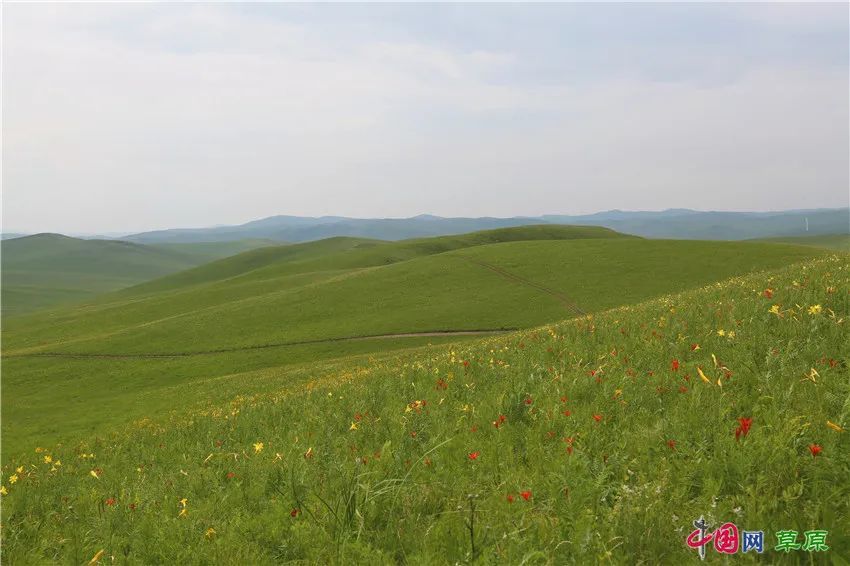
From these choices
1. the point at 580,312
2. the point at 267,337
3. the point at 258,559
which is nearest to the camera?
the point at 258,559

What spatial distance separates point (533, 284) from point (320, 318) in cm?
3148

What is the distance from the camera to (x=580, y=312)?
177 ft

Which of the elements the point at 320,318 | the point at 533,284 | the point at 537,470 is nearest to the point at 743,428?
the point at 537,470

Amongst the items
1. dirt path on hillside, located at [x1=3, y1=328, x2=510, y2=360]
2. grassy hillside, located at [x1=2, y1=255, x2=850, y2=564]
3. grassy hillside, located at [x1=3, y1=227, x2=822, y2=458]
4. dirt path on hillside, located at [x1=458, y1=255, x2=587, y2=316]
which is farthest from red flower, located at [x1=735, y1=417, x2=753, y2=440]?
dirt path on hillside, located at [x1=458, y1=255, x2=587, y2=316]

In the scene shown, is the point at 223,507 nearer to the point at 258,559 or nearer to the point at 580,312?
the point at 258,559

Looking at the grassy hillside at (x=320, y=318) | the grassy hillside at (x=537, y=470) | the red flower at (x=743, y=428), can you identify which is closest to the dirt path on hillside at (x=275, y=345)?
the grassy hillside at (x=320, y=318)

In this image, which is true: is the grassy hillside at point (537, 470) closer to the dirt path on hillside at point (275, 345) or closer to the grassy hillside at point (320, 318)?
the grassy hillside at point (320, 318)

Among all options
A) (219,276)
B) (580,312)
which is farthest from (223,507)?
(219,276)

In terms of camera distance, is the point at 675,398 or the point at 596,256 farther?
the point at 596,256

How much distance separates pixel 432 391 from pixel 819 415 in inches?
Answer: 251

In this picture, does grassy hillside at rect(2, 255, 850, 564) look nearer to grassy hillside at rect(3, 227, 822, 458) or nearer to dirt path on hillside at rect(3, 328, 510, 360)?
grassy hillside at rect(3, 227, 822, 458)

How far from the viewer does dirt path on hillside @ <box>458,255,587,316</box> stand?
56319 millimetres

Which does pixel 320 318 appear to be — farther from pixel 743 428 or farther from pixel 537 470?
pixel 743 428

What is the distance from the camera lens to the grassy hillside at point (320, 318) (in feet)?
147
